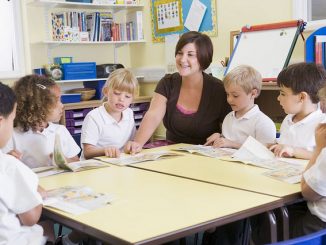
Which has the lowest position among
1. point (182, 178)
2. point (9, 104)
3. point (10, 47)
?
point (182, 178)

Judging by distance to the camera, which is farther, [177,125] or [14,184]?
[177,125]

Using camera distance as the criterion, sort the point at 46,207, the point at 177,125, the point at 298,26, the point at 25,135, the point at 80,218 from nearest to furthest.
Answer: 1. the point at 80,218
2. the point at 46,207
3. the point at 25,135
4. the point at 177,125
5. the point at 298,26

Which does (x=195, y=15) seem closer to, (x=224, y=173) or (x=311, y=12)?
(x=311, y=12)

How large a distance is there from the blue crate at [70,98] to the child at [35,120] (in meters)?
2.03

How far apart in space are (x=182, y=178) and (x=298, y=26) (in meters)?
1.82

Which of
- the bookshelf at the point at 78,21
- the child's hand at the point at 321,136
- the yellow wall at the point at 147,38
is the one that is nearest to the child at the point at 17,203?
the child's hand at the point at 321,136

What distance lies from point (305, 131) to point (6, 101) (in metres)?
1.24

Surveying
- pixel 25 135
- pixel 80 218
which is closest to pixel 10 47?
pixel 25 135

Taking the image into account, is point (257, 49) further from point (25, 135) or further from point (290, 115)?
point (25, 135)

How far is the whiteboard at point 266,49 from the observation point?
3.06 metres

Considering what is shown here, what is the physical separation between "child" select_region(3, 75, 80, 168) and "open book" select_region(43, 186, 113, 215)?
0.53 meters

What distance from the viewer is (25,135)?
197 cm

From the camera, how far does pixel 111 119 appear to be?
7.73 ft

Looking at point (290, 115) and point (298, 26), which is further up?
point (298, 26)
